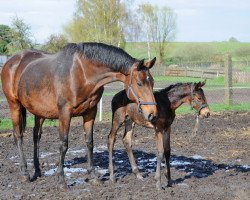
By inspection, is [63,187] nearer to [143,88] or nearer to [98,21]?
[143,88]

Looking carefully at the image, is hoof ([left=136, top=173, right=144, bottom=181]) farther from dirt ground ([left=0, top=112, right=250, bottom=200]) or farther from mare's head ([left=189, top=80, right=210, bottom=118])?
mare's head ([left=189, top=80, right=210, bottom=118])

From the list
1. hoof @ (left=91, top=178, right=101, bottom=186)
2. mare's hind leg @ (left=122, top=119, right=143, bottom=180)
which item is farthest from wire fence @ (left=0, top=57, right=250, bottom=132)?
hoof @ (left=91, top=178, right=101, bottom=186)

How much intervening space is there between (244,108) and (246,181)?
10414 millimetres

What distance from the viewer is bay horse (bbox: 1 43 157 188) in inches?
275

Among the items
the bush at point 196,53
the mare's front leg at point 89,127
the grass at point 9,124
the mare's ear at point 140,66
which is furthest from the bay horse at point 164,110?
the bush at point 196,53

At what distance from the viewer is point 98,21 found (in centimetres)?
4409

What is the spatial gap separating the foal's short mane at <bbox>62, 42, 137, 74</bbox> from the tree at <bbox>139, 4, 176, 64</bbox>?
52.7 m

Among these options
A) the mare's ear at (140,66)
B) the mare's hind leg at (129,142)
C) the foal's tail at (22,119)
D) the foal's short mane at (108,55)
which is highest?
the foal's short mane at (108,55)

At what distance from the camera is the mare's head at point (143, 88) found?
22.3ft

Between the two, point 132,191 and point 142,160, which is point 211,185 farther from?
point 142,160

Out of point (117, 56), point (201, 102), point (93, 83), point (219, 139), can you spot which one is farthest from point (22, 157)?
point (219, 139)

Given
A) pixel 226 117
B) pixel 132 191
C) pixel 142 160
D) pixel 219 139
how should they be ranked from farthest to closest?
pixel 226 117 → pixel 219 139 → pixel 142 160 → pixel 132 191

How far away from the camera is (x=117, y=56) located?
7.28 meters

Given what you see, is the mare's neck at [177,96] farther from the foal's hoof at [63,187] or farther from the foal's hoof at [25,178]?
the foal's hoof at [25,178]
